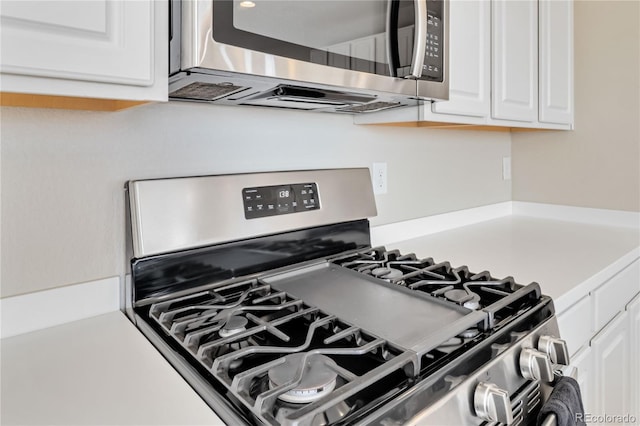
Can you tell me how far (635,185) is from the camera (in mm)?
1838

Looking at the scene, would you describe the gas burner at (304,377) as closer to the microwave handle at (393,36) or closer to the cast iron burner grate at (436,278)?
the cast iron burner grate at (436,278)

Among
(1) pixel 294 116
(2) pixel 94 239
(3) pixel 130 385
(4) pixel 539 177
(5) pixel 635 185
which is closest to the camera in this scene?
(3) pixel 130 385

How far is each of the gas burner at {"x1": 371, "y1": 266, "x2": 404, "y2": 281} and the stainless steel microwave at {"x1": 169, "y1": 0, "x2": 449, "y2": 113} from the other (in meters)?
0.43

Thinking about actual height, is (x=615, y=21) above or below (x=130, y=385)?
above

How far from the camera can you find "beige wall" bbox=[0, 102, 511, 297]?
779mm

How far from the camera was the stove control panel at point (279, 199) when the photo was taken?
102 centimetres

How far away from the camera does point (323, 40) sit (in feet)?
2.69

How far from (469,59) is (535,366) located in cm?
96

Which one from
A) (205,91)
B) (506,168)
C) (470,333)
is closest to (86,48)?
(205,91)

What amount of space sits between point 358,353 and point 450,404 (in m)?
0.15

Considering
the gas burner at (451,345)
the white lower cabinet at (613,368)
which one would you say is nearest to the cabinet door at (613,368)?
the white lower cabinet at (613,368)

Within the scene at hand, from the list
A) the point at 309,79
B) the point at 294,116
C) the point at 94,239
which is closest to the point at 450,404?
the point at 309,79

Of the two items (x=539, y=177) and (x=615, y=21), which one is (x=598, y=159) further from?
(x=615, y=21)

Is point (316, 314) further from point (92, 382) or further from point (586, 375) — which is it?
point (586, 375)
